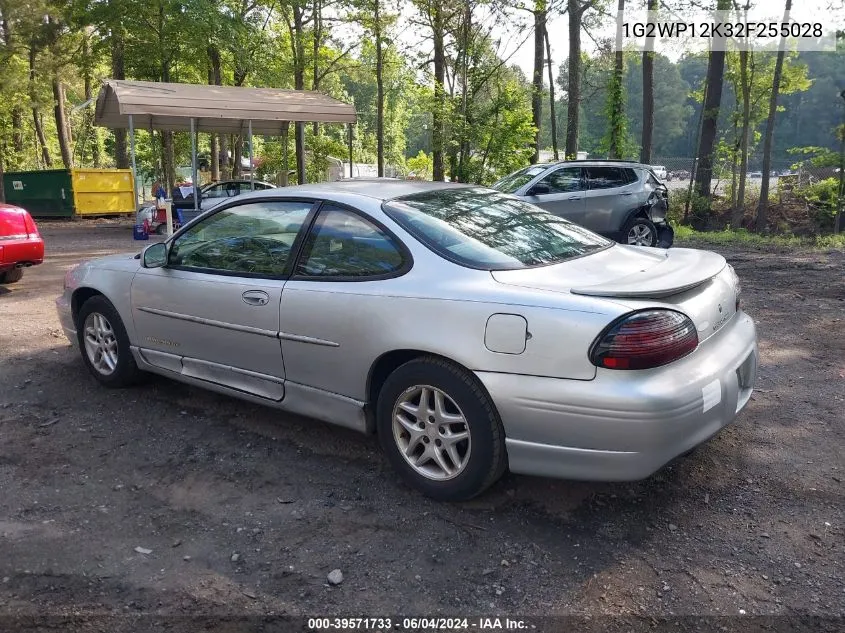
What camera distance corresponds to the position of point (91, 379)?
523cm

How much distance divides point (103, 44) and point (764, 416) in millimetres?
22957

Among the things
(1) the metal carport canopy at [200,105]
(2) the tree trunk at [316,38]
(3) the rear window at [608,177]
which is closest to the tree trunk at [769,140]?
(3) the rear window at [608,177]

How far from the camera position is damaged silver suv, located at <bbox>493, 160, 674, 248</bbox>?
37.5ft

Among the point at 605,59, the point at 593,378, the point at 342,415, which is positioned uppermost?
the point at 605,59

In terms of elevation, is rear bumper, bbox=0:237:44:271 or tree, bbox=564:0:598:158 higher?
tree, bbox=564:0:598:158

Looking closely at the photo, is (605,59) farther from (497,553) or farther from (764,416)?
(497,553)

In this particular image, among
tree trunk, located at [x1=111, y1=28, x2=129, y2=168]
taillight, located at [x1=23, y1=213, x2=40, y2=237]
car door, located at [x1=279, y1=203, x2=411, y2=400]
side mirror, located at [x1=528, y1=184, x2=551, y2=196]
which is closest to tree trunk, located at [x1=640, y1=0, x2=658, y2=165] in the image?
side mirror, located at [x1=528, y1=184, x2=551, y2=196]

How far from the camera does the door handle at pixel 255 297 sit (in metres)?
3.82

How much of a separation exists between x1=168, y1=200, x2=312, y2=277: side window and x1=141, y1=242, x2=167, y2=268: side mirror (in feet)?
0.21

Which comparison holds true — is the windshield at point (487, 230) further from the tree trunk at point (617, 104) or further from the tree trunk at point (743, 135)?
the tree trunk at point (743, 135)

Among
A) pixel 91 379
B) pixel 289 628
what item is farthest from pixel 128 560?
pixel 91 379

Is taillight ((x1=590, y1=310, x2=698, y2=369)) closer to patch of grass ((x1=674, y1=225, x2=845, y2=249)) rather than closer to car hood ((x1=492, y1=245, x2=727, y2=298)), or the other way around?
car hood ((x1=492, y1=245, x2=727, y2=298))

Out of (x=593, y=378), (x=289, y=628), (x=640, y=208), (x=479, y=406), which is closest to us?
(x=289, y=628)

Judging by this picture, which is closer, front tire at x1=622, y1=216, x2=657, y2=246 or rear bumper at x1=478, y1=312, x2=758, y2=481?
rear bumper at x1=478, y1=312, x2=758, y2=481
